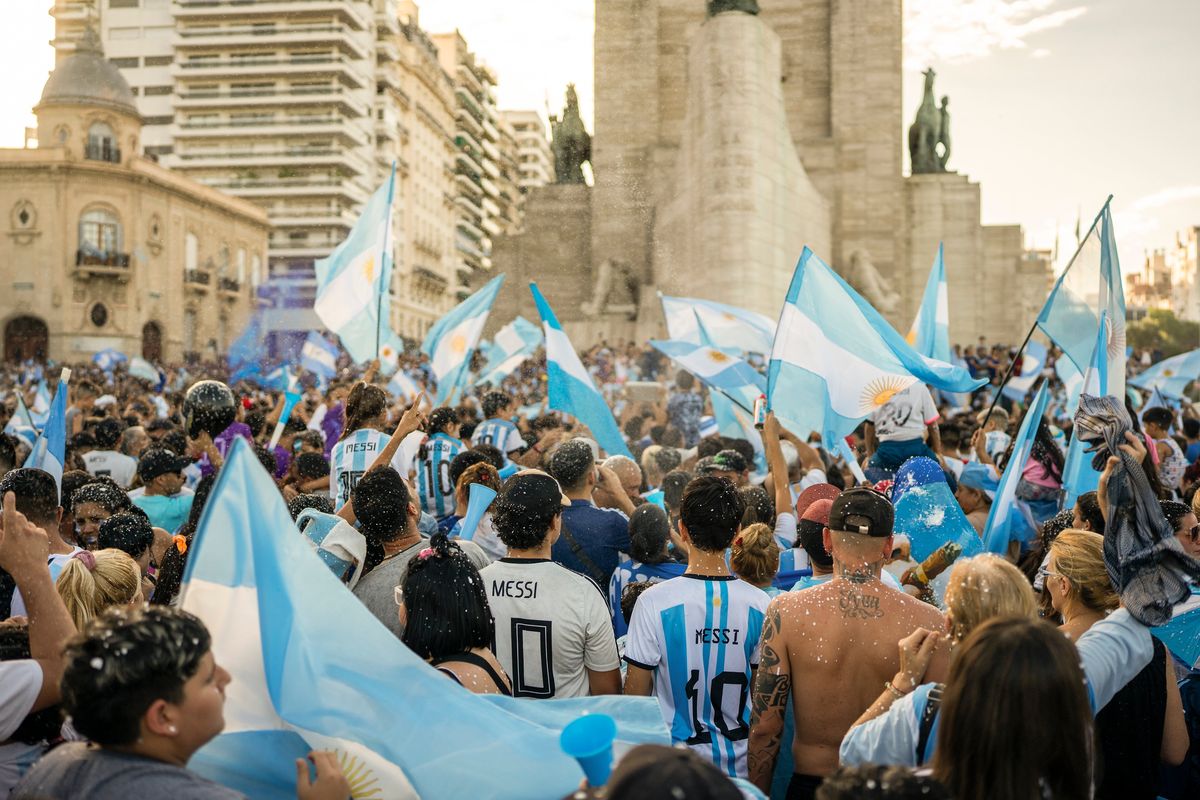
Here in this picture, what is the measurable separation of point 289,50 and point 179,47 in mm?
6516

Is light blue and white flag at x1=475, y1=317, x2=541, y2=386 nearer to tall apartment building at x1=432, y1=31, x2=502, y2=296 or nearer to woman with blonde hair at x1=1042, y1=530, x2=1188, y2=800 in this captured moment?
woman with blonde hair at x1=1042, y1=530, x2=1188, y2=800

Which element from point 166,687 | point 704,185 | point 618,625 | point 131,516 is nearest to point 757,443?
point 618,625

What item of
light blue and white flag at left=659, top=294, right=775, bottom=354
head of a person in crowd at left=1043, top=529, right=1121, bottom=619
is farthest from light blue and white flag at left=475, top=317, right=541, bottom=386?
head of a person in crowd at left=1043, top=529, right=1121, bottom=619

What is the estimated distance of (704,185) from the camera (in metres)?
21.8

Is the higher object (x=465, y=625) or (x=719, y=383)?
(x=719, y=383)

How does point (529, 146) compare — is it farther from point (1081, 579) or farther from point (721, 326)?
point (1081, 579)

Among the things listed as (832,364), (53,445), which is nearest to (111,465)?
(53,445)

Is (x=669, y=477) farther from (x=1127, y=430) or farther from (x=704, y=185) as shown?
(x=704, y=185)

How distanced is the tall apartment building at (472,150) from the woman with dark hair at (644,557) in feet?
275

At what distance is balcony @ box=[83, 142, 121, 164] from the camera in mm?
48812

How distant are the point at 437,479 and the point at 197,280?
167 ft

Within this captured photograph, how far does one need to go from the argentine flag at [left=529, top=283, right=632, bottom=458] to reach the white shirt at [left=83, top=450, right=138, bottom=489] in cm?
273

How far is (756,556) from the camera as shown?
3.82 metres

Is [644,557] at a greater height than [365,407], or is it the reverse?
[365,407]
